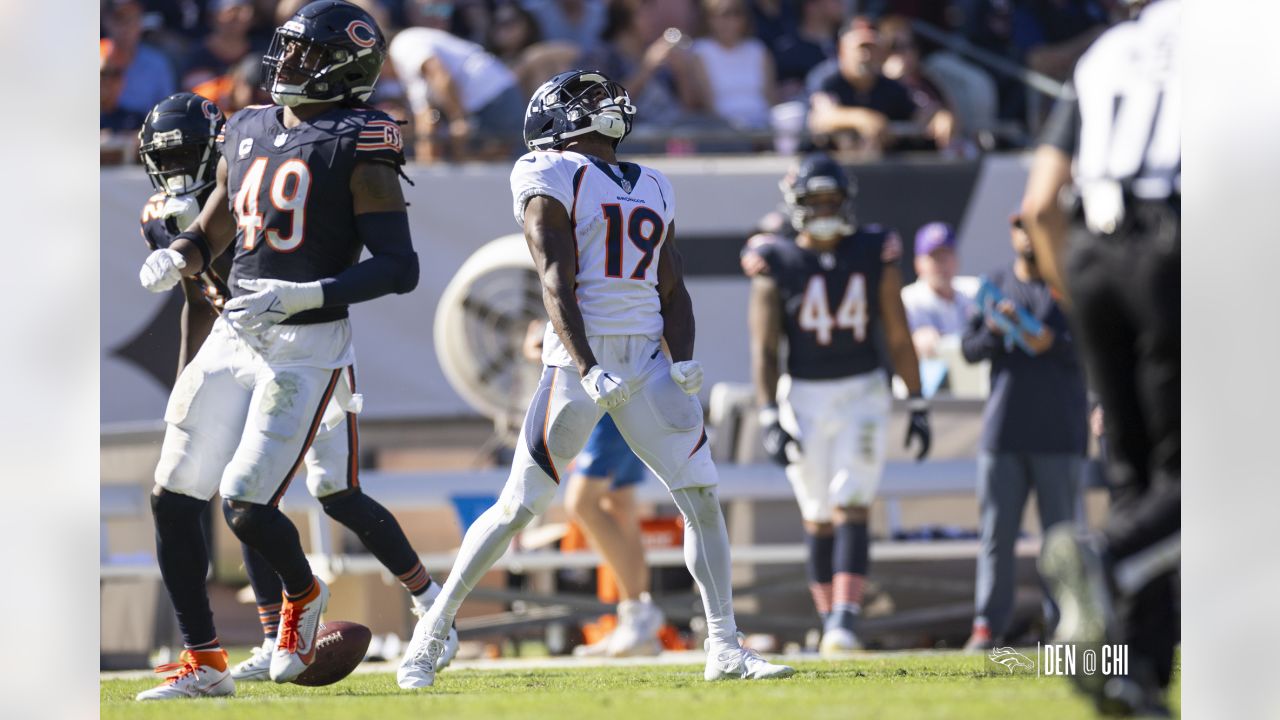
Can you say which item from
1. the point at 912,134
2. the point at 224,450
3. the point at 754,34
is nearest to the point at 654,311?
the point at 224,450

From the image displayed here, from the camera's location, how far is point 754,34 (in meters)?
11.8

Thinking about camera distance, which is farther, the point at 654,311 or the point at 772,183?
the point at 772,183

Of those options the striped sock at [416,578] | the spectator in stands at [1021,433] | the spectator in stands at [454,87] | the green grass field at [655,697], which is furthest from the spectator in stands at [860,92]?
the striped sock at [416,578]

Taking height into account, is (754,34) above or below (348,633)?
above

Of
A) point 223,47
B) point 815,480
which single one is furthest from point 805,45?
point 815,480

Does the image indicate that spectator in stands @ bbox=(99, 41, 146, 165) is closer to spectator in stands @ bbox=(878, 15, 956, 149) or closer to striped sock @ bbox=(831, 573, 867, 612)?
striped sock @ bbox=(831, 573, 867, 612)

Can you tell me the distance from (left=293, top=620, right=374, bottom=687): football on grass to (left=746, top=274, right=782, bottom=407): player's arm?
246 cm

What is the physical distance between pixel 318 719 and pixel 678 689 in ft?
3.79

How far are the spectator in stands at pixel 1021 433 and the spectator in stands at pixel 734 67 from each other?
3853 mm

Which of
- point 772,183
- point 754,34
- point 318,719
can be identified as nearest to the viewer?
point 318,719

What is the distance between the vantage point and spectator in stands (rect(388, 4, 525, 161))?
9.75m

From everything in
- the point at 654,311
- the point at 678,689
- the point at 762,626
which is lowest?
the point at 762,626

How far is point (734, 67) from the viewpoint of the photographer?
11195 mm
